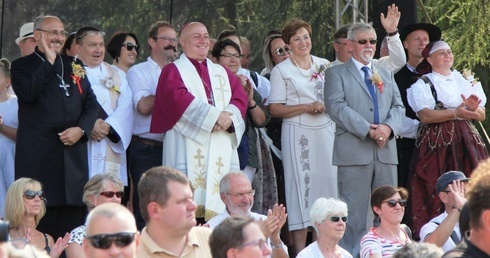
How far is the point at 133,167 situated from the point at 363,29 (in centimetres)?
225

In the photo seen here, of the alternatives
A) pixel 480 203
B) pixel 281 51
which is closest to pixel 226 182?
pixel 281 51

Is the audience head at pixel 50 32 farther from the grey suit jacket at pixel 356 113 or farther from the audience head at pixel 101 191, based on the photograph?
the grey suit jacket at pixel 356 113

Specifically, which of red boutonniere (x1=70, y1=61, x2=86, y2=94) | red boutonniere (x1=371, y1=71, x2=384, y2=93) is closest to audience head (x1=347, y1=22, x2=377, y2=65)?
red boutonniere (x1=371, y1=71, x2=384, y2=93)

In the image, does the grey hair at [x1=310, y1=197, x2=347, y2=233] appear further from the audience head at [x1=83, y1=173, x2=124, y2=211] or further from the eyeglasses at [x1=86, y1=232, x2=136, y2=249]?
the eyeglasses at [x1=86, y1=232, x2=136, y2=249]

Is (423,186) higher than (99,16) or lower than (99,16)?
lower

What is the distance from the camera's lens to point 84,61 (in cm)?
977

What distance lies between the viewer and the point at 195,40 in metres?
9.54

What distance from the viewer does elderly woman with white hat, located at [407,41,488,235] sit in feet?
32.1

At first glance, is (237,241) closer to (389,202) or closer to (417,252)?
(417,252)

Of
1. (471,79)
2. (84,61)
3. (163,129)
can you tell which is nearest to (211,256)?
(163,129)

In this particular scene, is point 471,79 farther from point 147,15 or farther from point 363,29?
point 147,15

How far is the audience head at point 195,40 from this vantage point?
31.2 ft

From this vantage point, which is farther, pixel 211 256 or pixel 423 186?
pixel 423 186

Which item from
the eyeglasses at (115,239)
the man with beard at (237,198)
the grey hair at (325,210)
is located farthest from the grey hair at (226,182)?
the eyeglasses at (115,239)
